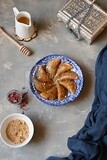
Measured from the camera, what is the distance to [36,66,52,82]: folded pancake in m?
1.17

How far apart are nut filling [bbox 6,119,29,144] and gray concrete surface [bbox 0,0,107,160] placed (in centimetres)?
3

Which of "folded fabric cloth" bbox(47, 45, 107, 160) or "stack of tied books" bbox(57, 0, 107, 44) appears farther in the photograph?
"stack of tied books" bbox(57, 0, 107, 44)

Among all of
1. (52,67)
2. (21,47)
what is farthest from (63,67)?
(21,47)

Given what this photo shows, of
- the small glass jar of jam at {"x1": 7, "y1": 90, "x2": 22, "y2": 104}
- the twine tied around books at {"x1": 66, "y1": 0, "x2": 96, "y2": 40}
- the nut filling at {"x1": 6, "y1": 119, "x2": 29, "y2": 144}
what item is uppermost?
the twine tied around books at {"x1": 66, "y1": 0, "x2": 96, "y2": 40}

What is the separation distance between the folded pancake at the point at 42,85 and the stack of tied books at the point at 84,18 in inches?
7.4

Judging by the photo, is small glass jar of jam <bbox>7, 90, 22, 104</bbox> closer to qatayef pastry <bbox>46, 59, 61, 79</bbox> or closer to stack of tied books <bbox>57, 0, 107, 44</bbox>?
qatayef pastry <bbox>46, 59, 61, 79</bbox>

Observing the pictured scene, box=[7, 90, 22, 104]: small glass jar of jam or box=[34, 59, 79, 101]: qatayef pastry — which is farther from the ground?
box=[34, 59, 79, 101]: qatayef pastry

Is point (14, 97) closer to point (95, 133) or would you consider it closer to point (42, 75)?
point (42, 75)

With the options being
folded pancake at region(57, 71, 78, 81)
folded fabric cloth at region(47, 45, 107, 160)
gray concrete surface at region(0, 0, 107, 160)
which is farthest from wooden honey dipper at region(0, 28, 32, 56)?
folded fabric cloth at region(47, 45, 107, 160)

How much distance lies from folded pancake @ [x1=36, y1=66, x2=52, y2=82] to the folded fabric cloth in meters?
0.15

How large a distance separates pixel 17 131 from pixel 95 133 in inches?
8.5

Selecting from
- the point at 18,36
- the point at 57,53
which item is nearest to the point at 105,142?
the point at 57,53

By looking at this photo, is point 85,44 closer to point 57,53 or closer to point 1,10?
point 57,53

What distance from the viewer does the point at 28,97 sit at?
3.86ft
